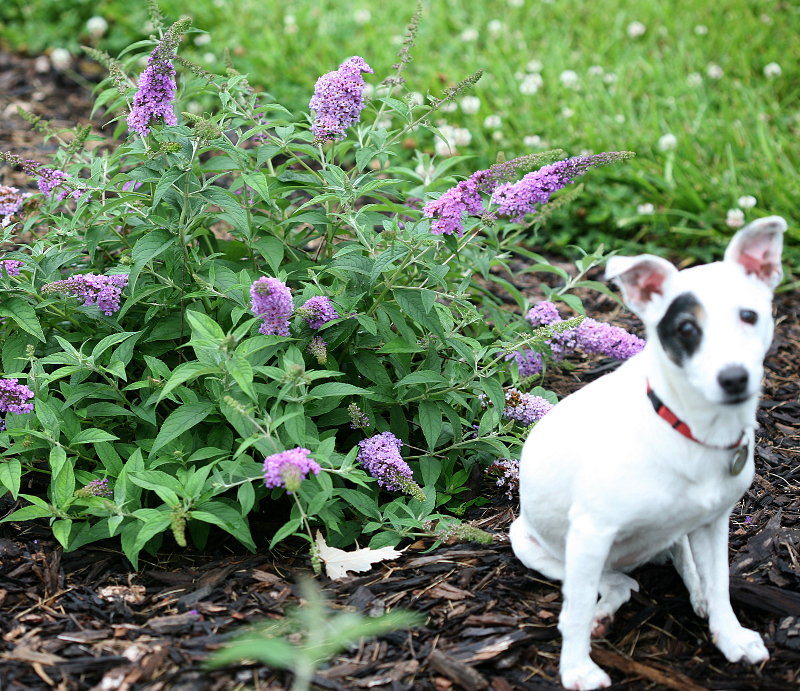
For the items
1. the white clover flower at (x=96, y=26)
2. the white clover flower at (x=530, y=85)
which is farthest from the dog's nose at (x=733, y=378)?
the white clover flower at (x=96, y=26)

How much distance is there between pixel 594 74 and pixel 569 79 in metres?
0.34

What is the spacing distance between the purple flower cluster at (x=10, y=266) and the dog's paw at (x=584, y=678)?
8.09ft

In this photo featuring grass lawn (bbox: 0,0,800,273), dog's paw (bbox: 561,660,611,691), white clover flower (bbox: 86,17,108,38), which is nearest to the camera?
dog's paw (bbox: 561,660,611,691)

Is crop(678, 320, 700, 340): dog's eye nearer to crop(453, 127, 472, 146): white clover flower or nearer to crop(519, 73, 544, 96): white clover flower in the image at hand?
crop(453, 127, 472, 146): white clover flower

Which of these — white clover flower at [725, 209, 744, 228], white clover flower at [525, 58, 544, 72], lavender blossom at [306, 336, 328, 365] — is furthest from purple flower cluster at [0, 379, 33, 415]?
white clover flower at [525, 58, 544, 72]

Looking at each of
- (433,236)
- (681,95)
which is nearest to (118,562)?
(433,236)

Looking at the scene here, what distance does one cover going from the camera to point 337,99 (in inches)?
117

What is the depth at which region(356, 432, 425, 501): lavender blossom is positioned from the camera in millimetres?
2939

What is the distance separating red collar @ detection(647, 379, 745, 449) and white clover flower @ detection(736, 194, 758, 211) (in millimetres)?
3498

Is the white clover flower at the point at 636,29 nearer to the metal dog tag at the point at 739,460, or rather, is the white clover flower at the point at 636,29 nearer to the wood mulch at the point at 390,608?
the wood mulch at the point at 390,608

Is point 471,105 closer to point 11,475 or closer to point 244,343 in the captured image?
point 244,343

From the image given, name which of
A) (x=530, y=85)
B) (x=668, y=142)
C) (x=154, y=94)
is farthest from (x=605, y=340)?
(x=530, y=85)

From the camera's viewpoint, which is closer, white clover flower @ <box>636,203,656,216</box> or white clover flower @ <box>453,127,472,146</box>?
white clover flower @ <box>636,203,656,216</box>

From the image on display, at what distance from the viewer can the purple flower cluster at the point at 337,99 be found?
2.97 m
